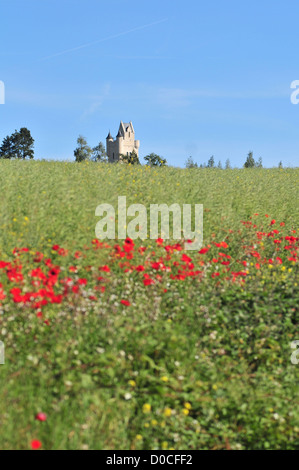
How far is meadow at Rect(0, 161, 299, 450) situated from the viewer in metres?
4.03

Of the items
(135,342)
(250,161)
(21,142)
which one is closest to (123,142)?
(250,161)

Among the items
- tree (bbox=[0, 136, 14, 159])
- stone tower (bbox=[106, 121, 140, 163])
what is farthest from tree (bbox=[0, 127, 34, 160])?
stone tower (bbox=[106, 121, 140, 163])

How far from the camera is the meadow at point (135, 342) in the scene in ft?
13.2

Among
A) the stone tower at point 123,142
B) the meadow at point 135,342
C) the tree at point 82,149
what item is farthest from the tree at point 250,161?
the meadow at point 135,342

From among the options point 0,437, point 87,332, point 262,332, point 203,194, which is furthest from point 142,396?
point 203,194

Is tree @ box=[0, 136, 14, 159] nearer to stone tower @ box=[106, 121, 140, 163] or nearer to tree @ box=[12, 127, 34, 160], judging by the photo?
tree @ box=[12, 127, 34, 160]

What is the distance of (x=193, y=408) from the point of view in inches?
174

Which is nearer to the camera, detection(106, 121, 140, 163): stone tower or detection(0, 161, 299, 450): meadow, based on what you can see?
detection(0, 161, 299, 450): meadow

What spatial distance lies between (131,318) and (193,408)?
3.91 feet

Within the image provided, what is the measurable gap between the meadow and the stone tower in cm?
9634

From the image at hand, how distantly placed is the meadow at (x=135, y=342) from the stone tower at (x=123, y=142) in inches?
3793

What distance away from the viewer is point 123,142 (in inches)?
4067
